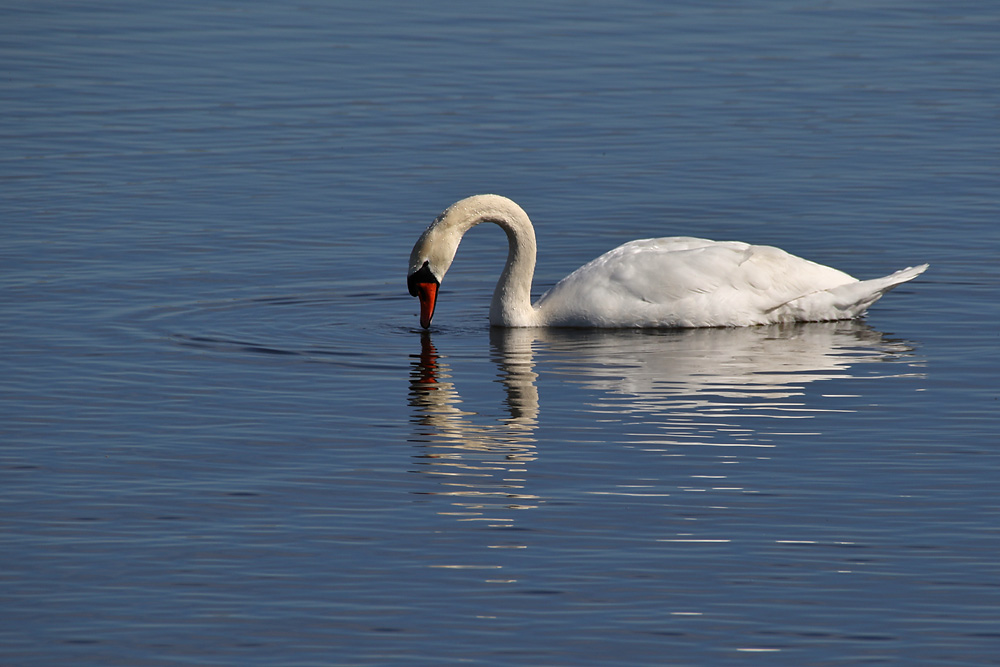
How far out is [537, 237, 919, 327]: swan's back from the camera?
14.9 meters

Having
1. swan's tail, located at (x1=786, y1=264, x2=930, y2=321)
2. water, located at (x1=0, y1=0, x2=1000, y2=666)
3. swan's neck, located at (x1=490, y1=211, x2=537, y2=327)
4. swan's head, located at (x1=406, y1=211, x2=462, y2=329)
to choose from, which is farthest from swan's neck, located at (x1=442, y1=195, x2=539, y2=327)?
swan's tail, located at (x1=786, y1=264, x2=930, y2=321)

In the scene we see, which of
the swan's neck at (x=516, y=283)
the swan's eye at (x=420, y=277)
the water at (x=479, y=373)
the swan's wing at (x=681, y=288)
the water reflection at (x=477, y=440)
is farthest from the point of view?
the swan's neck at (x=516, y=283)

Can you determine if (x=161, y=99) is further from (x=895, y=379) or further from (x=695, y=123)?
(x=895, y=379)

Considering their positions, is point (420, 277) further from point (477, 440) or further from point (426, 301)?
point (477, 440)

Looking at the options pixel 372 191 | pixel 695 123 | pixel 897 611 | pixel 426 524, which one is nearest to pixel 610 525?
pixel 426 524

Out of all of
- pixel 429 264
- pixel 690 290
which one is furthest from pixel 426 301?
pixel 690 290

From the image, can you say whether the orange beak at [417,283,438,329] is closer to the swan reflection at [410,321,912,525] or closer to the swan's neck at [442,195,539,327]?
the swan reflection at [410,321,912,525]

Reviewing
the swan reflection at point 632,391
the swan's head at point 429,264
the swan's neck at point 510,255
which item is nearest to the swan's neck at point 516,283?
the swan's neck at point 510,255

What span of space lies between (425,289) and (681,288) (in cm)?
209

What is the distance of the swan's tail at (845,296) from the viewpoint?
15.1 metres

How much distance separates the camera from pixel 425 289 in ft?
49.0

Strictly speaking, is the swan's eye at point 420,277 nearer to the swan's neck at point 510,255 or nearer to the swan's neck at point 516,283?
the swan's neck at point 510,255

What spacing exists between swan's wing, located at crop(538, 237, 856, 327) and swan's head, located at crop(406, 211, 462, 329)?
0.99 meters

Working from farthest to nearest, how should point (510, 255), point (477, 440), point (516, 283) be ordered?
point (510, 255), point (516, 283), point (477, 440)
